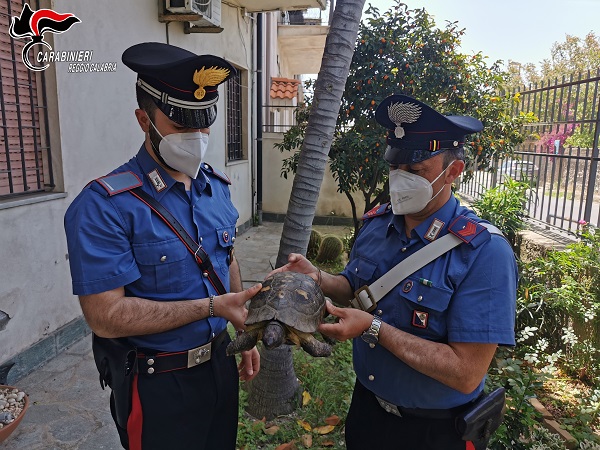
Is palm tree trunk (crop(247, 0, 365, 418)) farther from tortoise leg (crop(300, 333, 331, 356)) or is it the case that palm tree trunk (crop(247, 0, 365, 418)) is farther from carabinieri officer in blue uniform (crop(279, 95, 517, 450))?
tortoise leg (crop(300, 333, 331, 356))

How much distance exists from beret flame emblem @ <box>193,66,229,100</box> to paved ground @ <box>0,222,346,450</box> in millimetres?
2459

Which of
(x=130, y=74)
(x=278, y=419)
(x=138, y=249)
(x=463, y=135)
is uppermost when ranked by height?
(x=130, y=74)

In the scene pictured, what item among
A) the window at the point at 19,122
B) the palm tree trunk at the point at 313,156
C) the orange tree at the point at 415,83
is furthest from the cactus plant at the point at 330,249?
the window at the point at 19,122

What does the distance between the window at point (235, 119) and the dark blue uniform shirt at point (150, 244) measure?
22.9ft

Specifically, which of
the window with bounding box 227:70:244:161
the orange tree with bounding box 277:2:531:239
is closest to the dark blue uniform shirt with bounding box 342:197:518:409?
the orange tree with bounding box 277:2:531:239

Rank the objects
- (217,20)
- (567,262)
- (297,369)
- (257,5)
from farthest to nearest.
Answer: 1. (257,5)
2. (217,20)
3. (567,262)
4. (297,369)

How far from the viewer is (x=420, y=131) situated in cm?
183

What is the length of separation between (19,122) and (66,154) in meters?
0.48

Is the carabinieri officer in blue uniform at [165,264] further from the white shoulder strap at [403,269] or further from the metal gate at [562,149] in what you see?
the metal gate at [562,149]

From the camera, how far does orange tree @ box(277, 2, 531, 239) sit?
6.09 meters

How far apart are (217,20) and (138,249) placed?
5140 millimetres

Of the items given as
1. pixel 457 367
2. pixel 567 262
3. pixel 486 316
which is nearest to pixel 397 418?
pixel 457 367

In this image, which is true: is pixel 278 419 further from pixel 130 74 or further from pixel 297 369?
pixel 130 74

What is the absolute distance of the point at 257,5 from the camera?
8.48 meters
